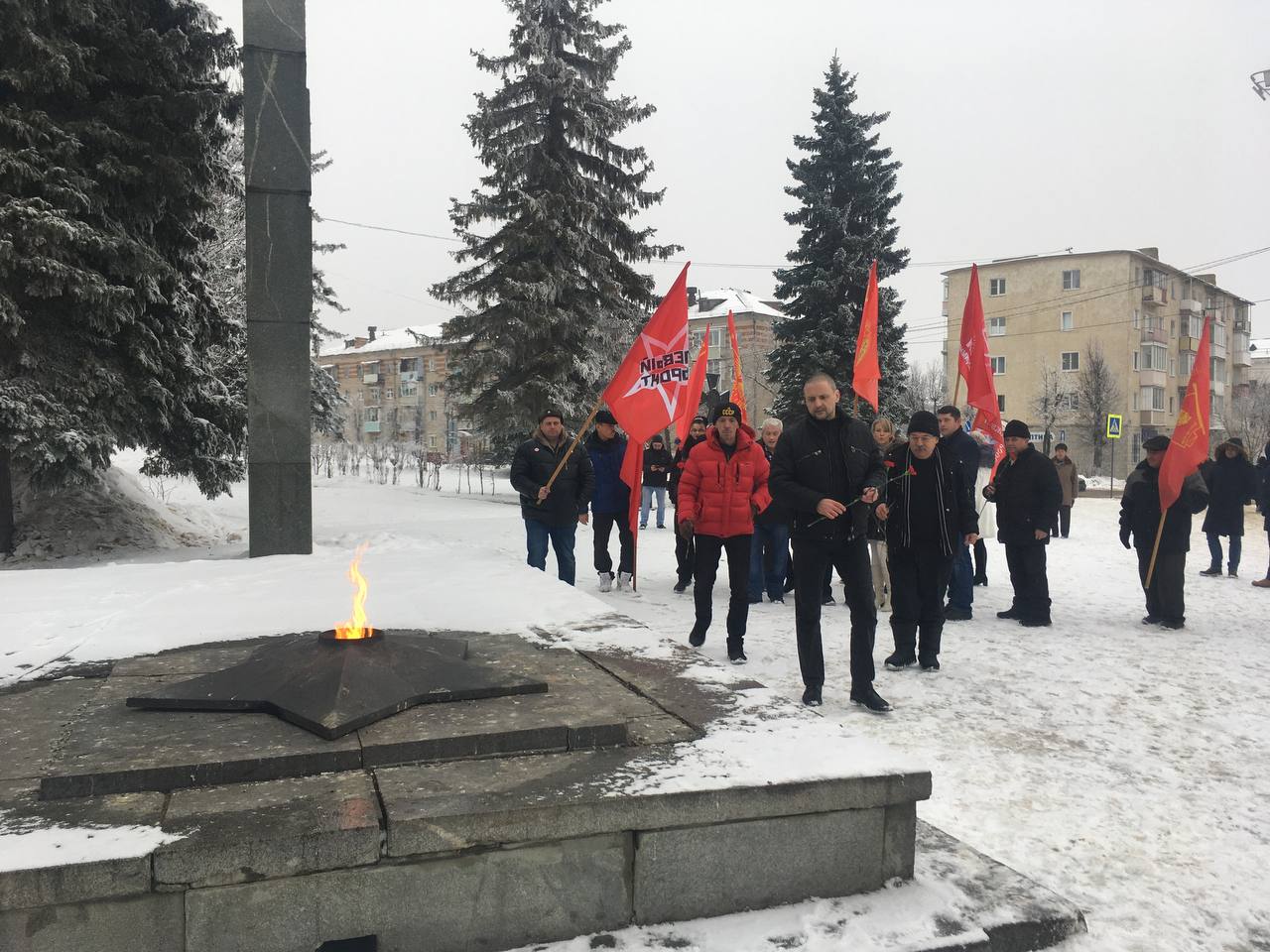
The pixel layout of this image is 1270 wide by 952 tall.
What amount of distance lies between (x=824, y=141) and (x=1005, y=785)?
2675 cm

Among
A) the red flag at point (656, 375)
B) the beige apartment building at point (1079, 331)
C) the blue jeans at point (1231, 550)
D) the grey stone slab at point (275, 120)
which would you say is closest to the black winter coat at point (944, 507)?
the red flag at point (656, 375)

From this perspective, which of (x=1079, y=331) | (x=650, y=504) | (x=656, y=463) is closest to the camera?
(x=656, y=463)

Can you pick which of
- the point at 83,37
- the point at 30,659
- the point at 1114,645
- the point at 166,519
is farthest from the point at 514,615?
the point at 166,519

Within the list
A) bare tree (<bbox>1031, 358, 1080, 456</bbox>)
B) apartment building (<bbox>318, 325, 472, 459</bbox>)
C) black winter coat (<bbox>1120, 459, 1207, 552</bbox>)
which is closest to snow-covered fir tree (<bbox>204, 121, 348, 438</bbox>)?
black winter coat (<bbox>1120, 459, 1207, 552</bbox>)

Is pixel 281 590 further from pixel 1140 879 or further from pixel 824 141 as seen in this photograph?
pixel 824 141

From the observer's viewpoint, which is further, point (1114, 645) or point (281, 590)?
point (1114, 645)

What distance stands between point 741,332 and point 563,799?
6556cm

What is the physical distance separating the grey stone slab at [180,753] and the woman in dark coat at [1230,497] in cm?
1272

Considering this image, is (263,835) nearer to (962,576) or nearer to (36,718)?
(36,718)

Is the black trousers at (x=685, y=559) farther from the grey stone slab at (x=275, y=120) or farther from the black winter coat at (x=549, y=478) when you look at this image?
the grey stone slab at (x=275, y=120)

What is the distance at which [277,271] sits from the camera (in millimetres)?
10195

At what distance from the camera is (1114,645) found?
26.0ft

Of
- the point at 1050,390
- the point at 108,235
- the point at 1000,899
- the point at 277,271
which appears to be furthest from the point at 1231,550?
the point at 1050,390

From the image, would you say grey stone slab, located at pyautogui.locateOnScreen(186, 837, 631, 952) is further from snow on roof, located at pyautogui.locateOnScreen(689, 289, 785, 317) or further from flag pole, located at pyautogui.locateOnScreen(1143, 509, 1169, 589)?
snow on roof, located at pyautogui.locateOnScreen(689, 289, 785, 317)
